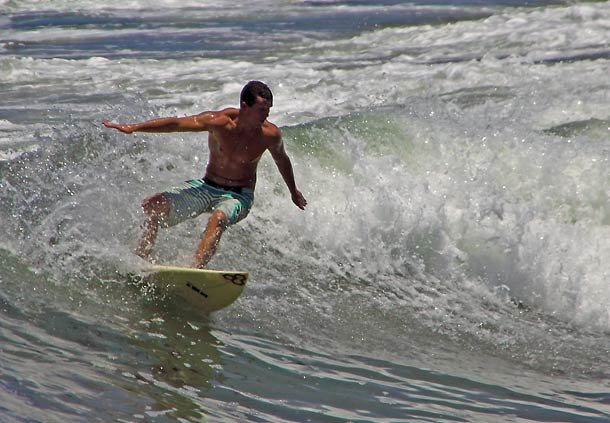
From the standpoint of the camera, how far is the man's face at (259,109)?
23.8ft

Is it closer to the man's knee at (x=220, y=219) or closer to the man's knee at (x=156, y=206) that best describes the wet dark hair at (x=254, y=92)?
the man's knee at (x=220, y=219)

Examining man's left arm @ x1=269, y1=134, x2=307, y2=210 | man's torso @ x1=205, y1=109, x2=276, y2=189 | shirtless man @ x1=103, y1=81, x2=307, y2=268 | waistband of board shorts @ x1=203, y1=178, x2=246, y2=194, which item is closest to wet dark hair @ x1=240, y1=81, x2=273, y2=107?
shirtless man @ x1=103, y1=81, x2=307, y2=268

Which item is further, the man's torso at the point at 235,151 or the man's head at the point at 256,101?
the man's torso at the point at 235,151

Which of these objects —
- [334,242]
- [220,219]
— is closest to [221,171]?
[220,219]

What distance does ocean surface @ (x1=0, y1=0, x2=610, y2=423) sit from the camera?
5.91m

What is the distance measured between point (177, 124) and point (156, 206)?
556mm

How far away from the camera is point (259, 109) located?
23.9ft

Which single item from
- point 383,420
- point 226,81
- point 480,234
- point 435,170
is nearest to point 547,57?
point 226,81

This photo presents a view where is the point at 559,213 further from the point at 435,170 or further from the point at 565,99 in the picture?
the point at 565,99

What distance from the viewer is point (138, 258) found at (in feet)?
24.1

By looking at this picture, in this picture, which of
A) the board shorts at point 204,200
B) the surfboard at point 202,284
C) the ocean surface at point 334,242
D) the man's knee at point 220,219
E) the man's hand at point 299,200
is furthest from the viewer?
the man's hand at point 299,200

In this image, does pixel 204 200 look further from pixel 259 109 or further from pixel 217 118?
pixel 259 109

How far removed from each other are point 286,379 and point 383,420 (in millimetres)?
694

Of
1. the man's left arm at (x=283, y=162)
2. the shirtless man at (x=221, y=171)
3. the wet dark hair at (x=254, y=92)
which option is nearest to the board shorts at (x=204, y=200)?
the shirtless man at (x=221, y=171)
